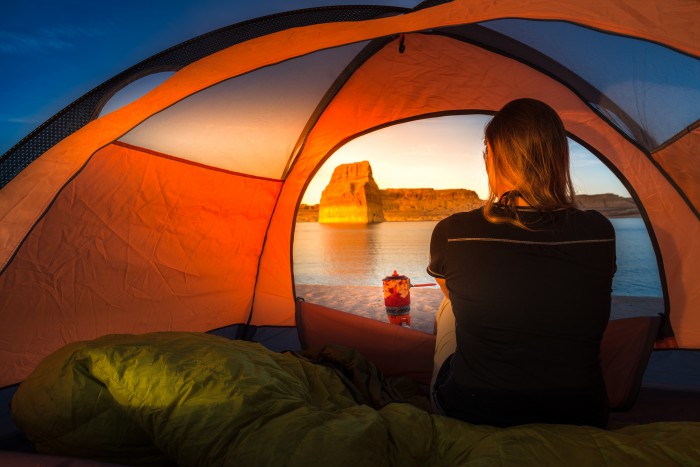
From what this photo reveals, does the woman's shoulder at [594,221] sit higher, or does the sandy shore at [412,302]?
the woman's shoulder at [594,221]

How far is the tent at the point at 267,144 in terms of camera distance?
4.98ft

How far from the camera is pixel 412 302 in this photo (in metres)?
4.68

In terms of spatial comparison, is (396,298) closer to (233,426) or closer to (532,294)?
(532,294)

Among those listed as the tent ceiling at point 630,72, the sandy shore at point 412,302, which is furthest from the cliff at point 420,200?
the tent ceiling at point 630,72

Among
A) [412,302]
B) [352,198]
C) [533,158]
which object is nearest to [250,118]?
[533,158]

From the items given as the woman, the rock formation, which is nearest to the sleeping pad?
the woman

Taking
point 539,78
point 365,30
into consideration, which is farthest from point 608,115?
point 365,30

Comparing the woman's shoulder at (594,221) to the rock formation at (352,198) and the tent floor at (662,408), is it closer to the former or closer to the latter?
the tent floor at (662,408)

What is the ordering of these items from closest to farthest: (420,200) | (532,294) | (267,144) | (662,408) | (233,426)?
(233,426) < (532,294) < (662,408) < (267,144) < (420,200)

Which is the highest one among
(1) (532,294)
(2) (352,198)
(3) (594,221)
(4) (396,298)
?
(2) (352,198)

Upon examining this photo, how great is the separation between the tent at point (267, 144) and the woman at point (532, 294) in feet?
1.90

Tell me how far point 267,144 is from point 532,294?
2.14 m

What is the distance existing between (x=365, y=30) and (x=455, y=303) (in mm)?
931

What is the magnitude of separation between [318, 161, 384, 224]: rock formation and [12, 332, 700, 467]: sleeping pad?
5362 cm
